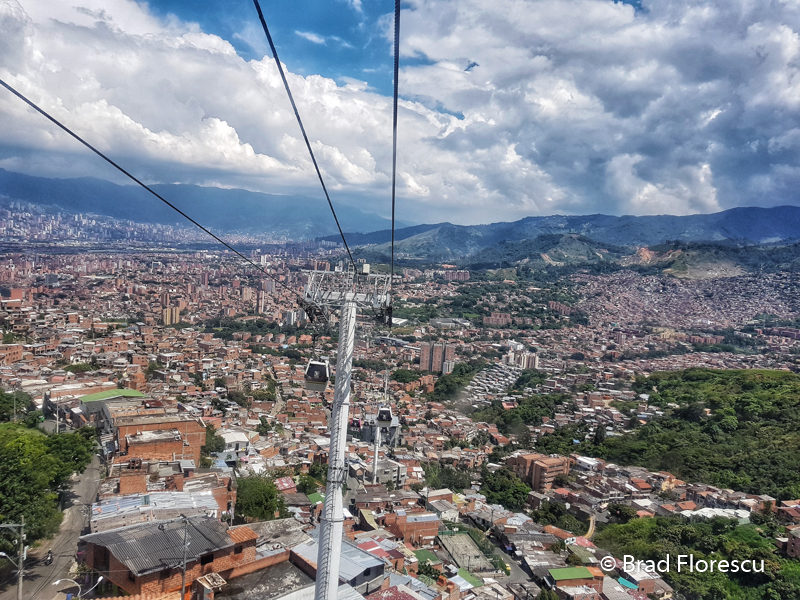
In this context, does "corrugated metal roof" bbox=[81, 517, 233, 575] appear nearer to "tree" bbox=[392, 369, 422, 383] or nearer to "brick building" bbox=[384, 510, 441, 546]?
"brick building" bbox=[384, 510, 441, 546]

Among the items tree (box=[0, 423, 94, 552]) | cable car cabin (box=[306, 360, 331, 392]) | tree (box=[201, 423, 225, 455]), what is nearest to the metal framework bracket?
cable car cabin (box=[306, 360, 331, 392])

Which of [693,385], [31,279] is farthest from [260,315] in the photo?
[693,385]

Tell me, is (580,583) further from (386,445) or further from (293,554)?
(386,445)

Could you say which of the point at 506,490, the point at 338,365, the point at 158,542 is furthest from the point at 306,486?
the point at 338,365

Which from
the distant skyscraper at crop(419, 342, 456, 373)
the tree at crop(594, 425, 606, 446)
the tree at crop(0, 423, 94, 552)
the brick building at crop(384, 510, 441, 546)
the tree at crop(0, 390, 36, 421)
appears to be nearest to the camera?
the tree at crop(0, 423, 94, 552)

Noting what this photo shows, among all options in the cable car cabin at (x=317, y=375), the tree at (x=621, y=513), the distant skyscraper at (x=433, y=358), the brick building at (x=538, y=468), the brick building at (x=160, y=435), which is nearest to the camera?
the cable car cabin at (x=317, y=375)

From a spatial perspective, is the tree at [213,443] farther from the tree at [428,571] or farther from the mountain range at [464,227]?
the mountain range at [464,227]

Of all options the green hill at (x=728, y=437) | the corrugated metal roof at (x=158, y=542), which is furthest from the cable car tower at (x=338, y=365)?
the green hill at (x=728, y=437)
